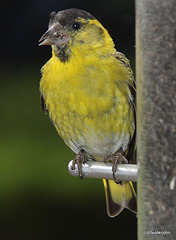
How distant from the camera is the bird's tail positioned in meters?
3.40

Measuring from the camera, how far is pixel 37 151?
448 cm

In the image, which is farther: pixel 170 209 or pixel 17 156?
pixel 17 156

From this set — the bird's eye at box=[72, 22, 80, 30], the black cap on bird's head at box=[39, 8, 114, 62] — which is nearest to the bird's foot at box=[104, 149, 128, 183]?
the black cap on bird's head at box=[39, 8, 114, 62]

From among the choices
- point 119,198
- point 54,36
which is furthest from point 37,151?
point 54,36

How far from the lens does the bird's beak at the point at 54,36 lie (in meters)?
2.93

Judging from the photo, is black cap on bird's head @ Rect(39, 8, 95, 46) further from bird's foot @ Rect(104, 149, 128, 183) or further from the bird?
bird's foot @ Rect(104, 149, 128, 183)

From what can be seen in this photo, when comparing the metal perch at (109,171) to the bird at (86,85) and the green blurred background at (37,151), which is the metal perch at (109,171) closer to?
the bird at (86,85)

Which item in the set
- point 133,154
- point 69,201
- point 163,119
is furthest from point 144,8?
point 69,201

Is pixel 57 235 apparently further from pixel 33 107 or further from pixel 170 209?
pixel 170 209

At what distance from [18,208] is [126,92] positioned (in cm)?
165

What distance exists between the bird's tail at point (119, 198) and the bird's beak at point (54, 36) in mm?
919

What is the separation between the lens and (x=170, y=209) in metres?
2.52

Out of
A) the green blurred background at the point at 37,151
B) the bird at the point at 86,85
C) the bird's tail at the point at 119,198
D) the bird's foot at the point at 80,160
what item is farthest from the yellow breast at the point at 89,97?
the green blurred background at the point at 37,151

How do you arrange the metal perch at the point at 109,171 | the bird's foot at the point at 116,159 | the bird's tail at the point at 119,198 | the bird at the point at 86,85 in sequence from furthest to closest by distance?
the bird's tail at the point at 119,198 < the bird at the point at 86,85 < the bird's foot at the point at 116,159 < the metal perch at the point at 109,171
